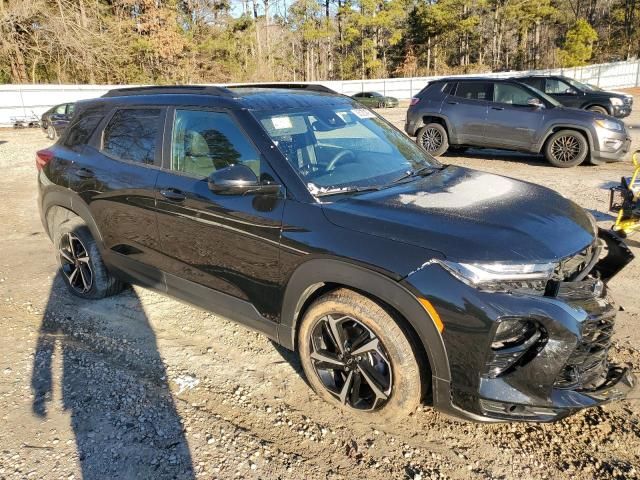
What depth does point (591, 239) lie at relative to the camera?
2762 mm

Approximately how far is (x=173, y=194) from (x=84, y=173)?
126cm

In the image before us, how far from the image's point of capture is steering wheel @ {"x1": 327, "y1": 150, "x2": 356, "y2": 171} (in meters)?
3.17

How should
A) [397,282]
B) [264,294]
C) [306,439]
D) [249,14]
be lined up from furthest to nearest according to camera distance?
1. [249,14]
2. [264,294]
3. [306,439]
4. [397,282]

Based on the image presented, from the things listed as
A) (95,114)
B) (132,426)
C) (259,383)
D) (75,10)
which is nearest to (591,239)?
(259,383)

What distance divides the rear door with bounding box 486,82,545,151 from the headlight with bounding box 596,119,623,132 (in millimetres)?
1030

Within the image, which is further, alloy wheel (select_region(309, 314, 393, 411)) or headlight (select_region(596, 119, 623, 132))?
headlight (select_region(596, 119, 623, 132))

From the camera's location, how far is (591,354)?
2.51m

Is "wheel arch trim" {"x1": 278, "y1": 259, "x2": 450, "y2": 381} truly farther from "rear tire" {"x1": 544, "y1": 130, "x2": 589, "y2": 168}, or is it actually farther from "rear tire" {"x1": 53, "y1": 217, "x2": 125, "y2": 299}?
"rear tire" {"x1": 544, "y1": 130, "x2": 589, "y2": 168}

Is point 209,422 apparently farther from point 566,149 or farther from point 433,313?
point 566,149

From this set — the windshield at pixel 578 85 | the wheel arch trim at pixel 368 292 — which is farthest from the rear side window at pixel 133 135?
the windshield at pixel 578 85

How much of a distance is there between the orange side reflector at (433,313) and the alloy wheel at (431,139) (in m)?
9.33

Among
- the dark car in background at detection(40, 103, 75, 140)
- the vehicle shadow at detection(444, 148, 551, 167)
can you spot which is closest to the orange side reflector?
the vehicle shadow at detection(444, 148, 551, 167)

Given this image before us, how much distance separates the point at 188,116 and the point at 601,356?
2.92 m

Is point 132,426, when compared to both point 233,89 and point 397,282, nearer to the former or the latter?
point 397,282
